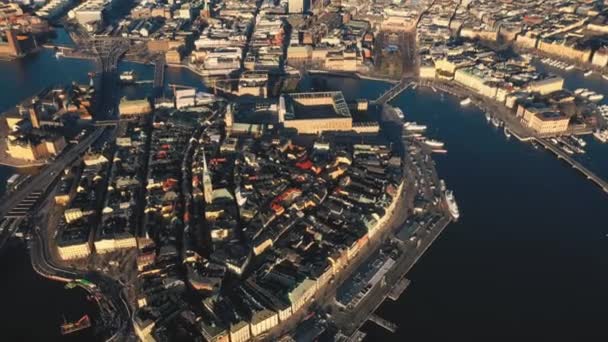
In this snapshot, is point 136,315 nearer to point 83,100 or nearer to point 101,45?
point 83,100

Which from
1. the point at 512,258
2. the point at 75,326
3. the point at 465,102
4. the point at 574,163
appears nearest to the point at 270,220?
the point at 75,326

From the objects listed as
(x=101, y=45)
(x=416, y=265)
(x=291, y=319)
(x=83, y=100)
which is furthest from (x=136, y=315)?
(x=101, y=45)

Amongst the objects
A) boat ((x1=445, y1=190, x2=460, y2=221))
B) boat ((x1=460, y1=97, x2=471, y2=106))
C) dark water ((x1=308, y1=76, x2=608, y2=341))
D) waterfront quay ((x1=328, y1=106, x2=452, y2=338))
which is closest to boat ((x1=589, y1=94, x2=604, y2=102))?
dark water ((x1=308, y1=76, x2=608, y2=341))

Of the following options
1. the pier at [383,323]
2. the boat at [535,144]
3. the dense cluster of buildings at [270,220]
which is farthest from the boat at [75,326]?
the boat at [535,144]

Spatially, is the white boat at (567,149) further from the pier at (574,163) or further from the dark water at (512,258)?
the dark water at (512,258)

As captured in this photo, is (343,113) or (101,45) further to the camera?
(101,45)

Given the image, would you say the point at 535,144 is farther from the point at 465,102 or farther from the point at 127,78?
the point at 127,78
